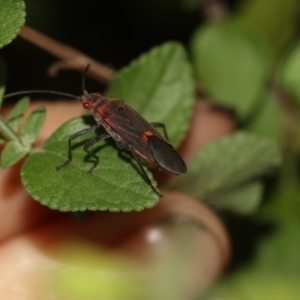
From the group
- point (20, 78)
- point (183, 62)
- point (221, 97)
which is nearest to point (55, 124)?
point (183, 62)

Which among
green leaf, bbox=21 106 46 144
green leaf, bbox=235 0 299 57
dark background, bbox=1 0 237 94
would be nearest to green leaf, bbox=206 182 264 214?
green leaf, bbox=21 106 46 144

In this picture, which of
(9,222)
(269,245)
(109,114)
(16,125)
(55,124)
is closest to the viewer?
(16,125)

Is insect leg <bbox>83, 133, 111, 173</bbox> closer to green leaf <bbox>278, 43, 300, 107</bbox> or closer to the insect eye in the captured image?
the insect eye

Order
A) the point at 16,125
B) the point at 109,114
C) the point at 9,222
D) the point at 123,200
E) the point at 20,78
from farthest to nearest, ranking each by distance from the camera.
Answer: the point at 20,78 < the point at 9,222 < the point at 109,114 < the point at 16,125 < the point at 123,200

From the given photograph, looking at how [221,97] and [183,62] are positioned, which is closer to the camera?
[183,62]

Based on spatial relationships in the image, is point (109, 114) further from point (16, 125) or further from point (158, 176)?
point (158, 176)

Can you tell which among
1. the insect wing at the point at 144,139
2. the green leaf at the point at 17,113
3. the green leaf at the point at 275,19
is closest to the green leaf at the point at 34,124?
the green leaf at the point at 17,113

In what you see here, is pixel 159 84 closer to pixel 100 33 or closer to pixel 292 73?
pixel 292 73

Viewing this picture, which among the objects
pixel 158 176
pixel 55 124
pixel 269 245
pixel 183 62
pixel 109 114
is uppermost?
pixel 183 62
